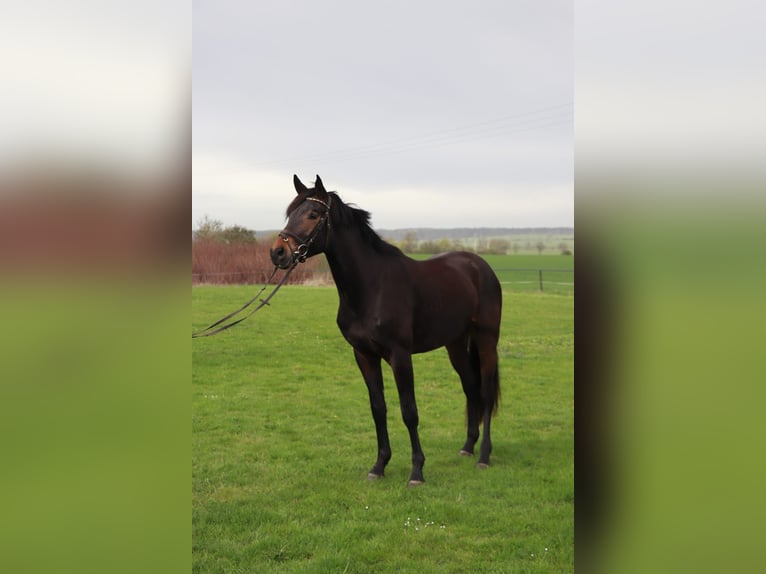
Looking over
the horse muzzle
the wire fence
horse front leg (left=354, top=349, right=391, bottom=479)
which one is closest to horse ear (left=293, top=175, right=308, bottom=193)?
the horse muzzle

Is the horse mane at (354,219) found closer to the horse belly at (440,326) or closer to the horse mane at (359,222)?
the horse mane at (359,222)

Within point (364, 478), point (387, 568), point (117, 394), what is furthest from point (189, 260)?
point (364, 478)

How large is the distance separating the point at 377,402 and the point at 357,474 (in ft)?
2.49

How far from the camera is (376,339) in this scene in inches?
207

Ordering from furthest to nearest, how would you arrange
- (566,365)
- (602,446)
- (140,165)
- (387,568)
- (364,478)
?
(566,365) → (364,478) → (387,568) → (140,165) → (602,446)

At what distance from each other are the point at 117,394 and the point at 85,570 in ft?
1.37

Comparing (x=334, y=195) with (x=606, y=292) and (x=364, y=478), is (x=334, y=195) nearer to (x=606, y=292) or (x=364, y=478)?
(x=364, y=478)

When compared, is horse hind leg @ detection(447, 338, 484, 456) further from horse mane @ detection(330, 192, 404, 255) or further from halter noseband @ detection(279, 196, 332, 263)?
halter noseband @ detection(279, 196, 332, 263)

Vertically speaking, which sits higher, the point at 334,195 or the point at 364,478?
the point at 334,195

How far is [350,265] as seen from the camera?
529 centimetres

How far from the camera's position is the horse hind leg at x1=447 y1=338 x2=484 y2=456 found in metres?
6.24

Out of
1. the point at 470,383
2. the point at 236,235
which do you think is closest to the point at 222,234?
the point at 236,235

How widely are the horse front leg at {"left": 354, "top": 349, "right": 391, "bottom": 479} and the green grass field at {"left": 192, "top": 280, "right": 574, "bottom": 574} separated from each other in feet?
0.48

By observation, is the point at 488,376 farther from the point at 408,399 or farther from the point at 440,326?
the point at 408,399
